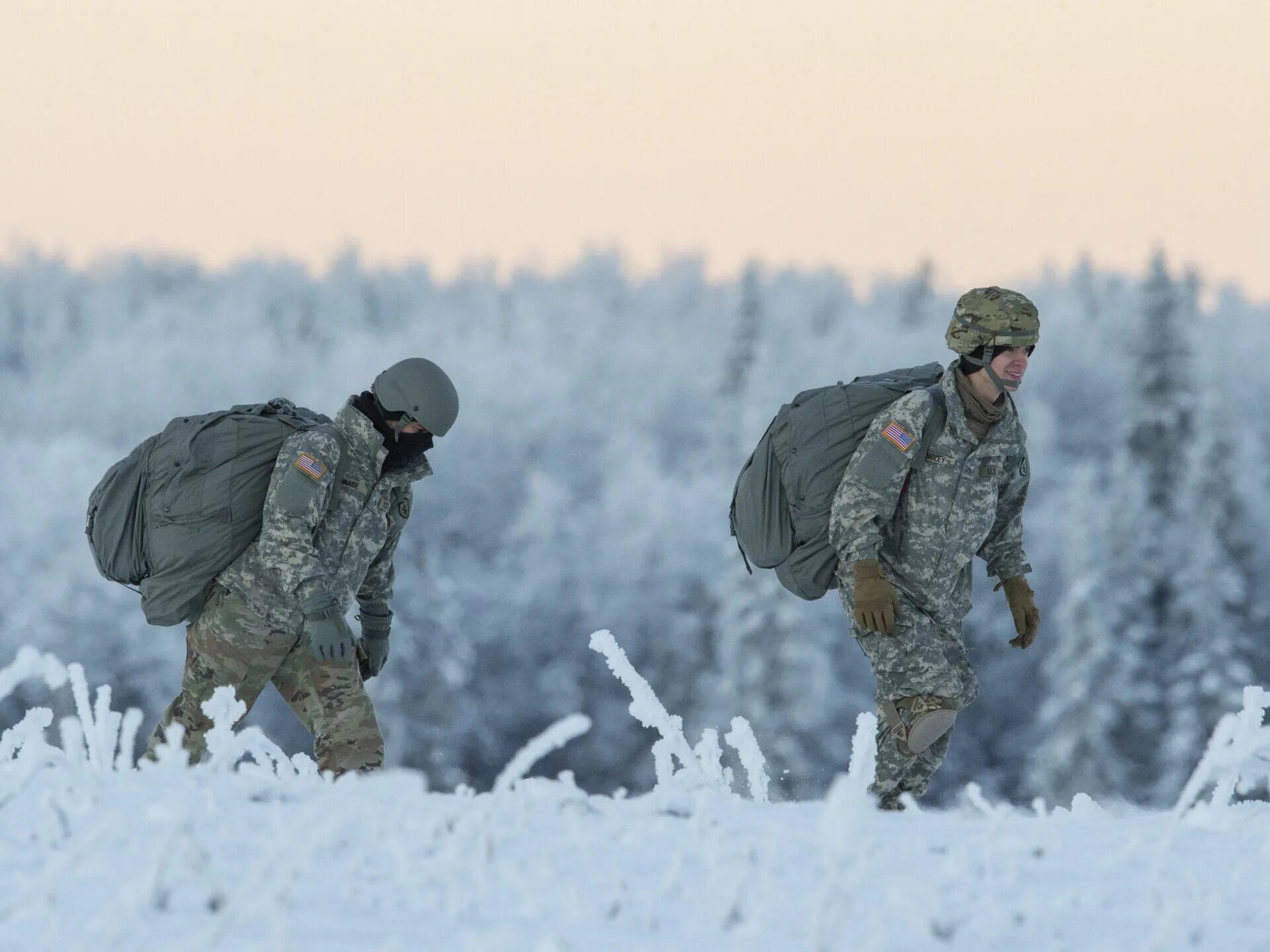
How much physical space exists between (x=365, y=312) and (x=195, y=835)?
511ft

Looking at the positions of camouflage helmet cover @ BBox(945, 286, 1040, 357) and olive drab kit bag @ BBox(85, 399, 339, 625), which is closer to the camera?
camouflage helmet cover @ BBox(945, 286, 1040, 357)

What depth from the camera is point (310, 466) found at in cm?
648

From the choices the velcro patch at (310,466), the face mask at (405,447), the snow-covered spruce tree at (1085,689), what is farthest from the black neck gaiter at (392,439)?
the snow-covered spruce tree at (1085,689)

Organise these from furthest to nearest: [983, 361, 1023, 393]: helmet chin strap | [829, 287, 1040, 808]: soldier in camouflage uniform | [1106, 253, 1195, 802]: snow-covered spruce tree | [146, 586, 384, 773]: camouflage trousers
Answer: [1106, 253, 1195, 802]: snow-covered spruce tree, [146, 586, 384, 773]: camouflage trousers, [983, 361, 1023, 393]: helmet chin strap, [829, 287, 1040, 808]: soldier in camouflage uniform

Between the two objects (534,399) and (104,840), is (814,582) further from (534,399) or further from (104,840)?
(534,399)

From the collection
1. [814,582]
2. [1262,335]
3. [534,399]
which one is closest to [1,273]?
[534,399]

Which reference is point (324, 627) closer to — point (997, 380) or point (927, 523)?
point (927, 523)

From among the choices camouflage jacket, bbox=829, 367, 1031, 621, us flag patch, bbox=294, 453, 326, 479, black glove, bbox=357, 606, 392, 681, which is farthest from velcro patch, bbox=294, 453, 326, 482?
camouflage jacket, bbox=829, 367, 1031, 621

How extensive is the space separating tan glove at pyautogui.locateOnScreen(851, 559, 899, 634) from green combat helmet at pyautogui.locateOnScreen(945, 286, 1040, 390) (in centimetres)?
85

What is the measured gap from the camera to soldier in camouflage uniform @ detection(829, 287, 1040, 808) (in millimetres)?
6273

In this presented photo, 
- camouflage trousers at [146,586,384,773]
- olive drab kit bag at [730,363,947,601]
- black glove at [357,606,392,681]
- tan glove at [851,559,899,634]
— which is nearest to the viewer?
tan glove at [851,559,899,634]

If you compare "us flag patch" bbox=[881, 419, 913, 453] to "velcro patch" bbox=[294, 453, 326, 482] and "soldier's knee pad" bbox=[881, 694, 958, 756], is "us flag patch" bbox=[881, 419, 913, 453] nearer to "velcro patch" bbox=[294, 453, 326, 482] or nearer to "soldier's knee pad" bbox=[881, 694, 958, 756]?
"soldier's knee pad" bbox=[881, 694, 958, 756]

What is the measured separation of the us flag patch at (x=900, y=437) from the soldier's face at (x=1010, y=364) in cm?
42

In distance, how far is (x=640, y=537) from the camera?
84438 millimetres
